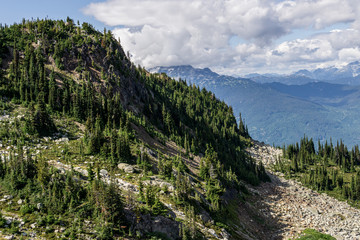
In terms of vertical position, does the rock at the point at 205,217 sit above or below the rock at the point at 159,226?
below

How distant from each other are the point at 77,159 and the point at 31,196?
41.3ft

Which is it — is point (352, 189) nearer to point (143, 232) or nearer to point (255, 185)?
point (255, 185)

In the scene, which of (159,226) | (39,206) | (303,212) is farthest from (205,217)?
(303,212)

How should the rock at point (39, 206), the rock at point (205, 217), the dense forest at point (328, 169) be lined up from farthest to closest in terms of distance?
the dense forest at point (328, 169) → the rock at point (205, 217) → the rock at point (39, 206)

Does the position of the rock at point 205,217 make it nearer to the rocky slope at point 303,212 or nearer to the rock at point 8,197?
the rocky slope at point 303,212

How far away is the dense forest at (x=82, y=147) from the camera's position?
76.6 ft

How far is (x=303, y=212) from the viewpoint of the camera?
231 feet

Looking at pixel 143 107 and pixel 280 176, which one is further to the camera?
pixel 280 176

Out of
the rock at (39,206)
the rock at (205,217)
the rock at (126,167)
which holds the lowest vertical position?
the rock at (205,217)

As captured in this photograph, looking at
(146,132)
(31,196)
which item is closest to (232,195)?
(146,132)

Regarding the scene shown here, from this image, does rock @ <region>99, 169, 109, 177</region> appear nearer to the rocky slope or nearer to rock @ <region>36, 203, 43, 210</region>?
rock @ <region>36, 203, 43, 210</region>

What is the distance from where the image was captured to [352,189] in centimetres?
10494

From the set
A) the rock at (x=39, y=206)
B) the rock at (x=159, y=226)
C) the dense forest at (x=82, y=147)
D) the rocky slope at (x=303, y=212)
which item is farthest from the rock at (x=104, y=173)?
the rocky slope at (x=303, y=212)

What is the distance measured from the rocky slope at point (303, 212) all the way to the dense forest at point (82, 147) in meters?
11.6
